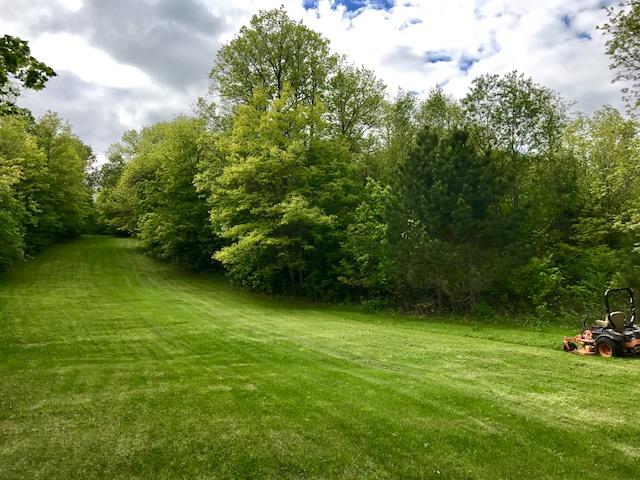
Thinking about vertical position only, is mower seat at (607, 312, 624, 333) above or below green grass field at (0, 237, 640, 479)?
above

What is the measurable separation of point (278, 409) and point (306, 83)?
25.5 meters

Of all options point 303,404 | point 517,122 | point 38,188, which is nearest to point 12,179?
point 38,188

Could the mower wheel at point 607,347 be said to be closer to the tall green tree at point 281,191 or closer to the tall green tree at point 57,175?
the tall green tree at point 281,191

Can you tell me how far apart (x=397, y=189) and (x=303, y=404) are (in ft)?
42.1

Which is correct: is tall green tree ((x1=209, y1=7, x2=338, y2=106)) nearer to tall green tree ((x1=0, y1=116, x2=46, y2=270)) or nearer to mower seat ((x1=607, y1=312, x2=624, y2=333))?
tall green tree ((x1=0, y1=116, x2=46, y2=270))

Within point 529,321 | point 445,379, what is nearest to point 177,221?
point 529,321

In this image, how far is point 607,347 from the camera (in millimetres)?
10484

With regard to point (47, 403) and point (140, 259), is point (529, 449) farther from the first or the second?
point (140, 259)

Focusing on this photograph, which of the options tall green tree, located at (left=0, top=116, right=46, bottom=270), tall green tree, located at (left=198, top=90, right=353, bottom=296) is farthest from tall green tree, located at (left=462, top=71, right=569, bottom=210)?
tall green tree, located at (left=0, top=116, right=46, bottom=270)

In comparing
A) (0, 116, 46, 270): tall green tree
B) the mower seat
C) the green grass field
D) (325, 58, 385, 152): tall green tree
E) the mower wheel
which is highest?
(325, 58, 385, 152): tall green tree

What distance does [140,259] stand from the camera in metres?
36.6

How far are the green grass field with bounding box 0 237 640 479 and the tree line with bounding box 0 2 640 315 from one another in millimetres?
3980

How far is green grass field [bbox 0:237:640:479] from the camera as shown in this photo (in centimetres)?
483

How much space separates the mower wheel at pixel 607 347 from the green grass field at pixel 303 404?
464mm
